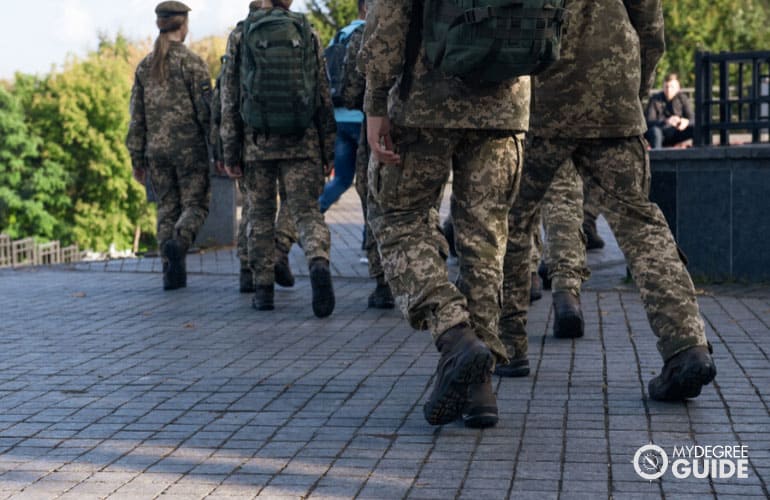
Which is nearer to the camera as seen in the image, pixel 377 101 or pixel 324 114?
pixel 377 101

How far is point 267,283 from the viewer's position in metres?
9.38

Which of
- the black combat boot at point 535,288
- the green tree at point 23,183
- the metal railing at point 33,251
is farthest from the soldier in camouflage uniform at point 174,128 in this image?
the green tree at point 23,183

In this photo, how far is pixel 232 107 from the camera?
920 cm

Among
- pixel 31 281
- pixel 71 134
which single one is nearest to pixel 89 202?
pixel 71 134

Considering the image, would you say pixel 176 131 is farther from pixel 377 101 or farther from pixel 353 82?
pixel 377 101

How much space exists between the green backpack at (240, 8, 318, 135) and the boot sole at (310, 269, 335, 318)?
93 centimetres

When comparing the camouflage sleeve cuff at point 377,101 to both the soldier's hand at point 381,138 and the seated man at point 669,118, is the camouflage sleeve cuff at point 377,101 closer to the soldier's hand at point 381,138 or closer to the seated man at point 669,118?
the soldier's hand at point 381,138

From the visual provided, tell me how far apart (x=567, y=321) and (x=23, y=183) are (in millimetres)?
69689

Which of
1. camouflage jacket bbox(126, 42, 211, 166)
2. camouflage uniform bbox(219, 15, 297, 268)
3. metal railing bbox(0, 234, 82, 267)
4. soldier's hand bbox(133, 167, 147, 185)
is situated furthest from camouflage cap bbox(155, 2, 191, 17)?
metal railing bbox(0, 234, 82, 267)

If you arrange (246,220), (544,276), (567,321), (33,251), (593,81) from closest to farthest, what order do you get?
(593,81), (567,321), (246,220), (544,276), (33,251)

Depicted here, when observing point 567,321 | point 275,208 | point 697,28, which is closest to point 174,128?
point 275,208

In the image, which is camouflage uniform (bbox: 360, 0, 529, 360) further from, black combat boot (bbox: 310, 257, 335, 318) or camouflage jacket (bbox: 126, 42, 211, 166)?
camouflage jacket (bbox: 126, 42, 211, 166)

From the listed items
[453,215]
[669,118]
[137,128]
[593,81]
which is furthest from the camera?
[669,118]

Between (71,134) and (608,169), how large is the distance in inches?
2832
